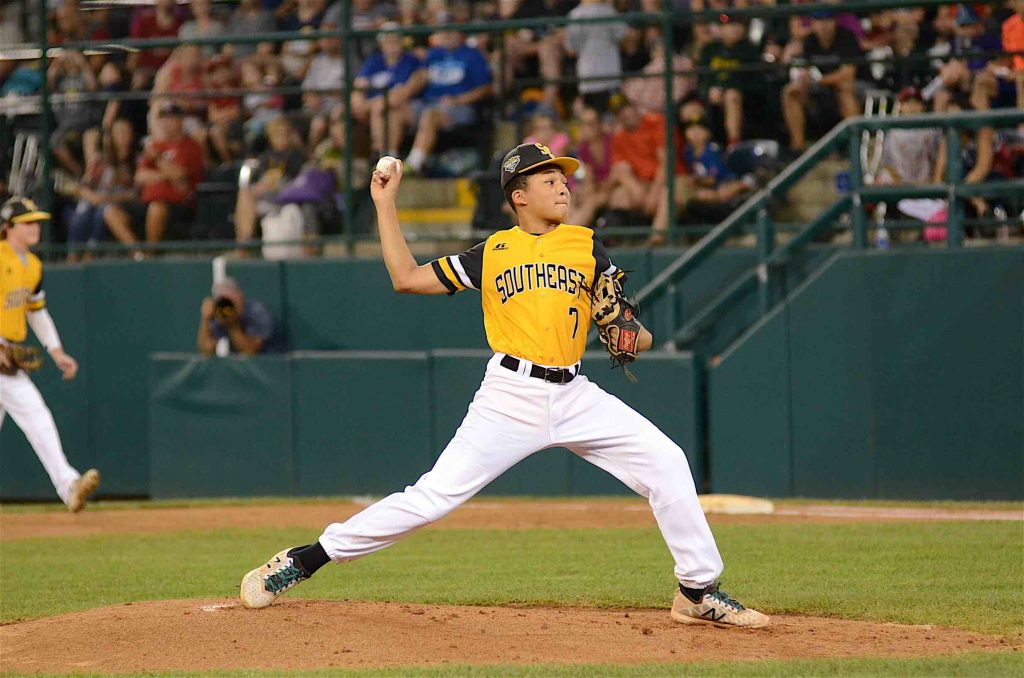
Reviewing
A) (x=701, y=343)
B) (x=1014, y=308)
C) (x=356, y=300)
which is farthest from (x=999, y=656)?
(x=356, y=300)

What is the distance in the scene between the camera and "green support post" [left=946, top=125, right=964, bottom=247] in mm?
10797

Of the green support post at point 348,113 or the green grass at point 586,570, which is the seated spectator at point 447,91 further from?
the green grass at point 586,570

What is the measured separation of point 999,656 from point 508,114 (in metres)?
8.84

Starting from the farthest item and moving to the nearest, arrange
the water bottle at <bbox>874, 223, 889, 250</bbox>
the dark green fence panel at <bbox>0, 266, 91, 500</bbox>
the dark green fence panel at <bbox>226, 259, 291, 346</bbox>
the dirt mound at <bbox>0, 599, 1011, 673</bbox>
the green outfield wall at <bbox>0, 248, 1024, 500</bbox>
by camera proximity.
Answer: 1. the dark green fence panel at <bbox>0, 266, 91, 500</bbox>
2. the dark green fence panel at <bbox>226, 259, 291, 346</bbox>
3. the water bottle at <bbox>874, 223, 889, 250</bbox>
4. the green outfield wall at <bbox>0, 248, 1024, 500</bbox>
5. the dirt mound at <bbox>0, 599, 1011, 673</bbox>

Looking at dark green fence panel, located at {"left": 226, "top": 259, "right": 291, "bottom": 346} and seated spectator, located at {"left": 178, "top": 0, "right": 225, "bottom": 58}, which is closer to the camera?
dark green fence panel, located at {"left": 226, "top": 259, "right": 291, "bottom": 346}

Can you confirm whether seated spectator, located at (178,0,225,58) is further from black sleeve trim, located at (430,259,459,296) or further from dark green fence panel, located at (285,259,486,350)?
black sleeve trim, located at (430,259,459,296)

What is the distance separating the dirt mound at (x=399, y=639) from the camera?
5656 millimetres

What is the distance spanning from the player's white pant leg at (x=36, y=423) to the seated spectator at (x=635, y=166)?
5.03 metres

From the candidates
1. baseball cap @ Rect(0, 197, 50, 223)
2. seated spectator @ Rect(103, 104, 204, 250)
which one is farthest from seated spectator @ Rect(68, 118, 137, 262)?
baseball cap @ Rect(0, 197, 50, 223)

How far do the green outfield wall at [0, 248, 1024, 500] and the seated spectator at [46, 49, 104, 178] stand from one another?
1.24 meters

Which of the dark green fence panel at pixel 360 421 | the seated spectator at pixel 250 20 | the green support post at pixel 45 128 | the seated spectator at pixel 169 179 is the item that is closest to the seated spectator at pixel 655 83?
the dark green fence panel at pixel 360 421

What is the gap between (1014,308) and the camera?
1080cm

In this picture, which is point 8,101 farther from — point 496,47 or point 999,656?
point 999,656

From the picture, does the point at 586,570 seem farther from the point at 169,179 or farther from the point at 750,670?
the point at 169,179
